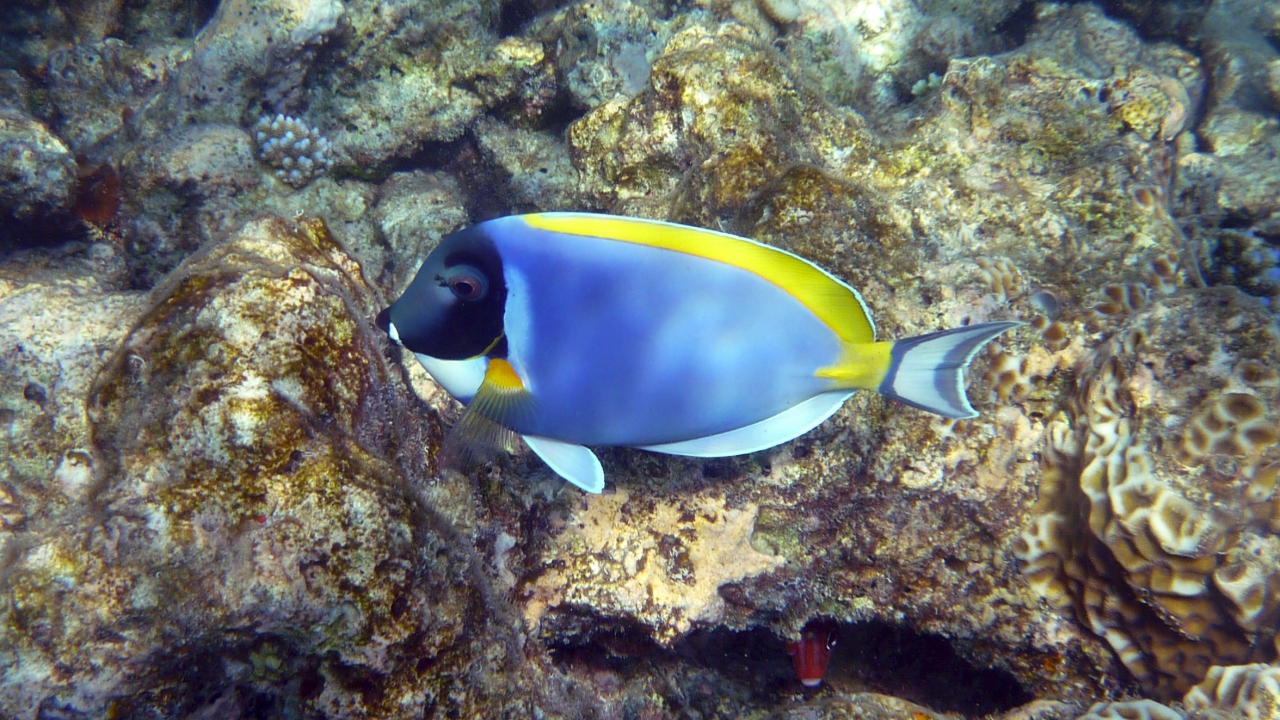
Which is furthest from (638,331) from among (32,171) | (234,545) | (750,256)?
(32,171)

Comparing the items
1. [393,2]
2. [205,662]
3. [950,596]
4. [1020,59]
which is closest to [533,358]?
[205,662]

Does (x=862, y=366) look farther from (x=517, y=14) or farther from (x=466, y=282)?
(x=517, y=14)

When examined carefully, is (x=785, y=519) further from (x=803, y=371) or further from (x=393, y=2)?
(x=393, y=2)

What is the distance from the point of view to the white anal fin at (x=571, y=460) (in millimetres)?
1696

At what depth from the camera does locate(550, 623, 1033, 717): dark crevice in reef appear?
287 cm

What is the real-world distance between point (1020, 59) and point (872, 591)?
3394 millimetres

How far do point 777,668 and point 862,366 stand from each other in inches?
97.6

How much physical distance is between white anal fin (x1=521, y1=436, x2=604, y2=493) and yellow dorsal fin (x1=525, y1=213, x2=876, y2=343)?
63 centimetres

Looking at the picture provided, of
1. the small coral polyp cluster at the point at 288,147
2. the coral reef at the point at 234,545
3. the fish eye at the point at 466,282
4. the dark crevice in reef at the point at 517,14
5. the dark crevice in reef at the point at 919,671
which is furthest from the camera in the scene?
the dark crevice in reef at the point at 517,14

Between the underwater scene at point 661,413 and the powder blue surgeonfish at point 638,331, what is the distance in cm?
1

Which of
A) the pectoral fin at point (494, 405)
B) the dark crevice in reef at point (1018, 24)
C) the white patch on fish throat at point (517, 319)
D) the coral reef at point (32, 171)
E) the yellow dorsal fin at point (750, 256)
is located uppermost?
the dark crevice in reef at point (1018, 24)

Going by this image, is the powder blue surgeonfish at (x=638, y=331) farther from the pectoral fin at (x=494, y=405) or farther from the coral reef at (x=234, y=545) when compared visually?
the coral reef at (x=234, y=545)

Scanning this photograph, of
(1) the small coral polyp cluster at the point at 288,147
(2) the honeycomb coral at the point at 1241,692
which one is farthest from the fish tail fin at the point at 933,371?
(1) the small coral polyp cluster at the point at 288,147

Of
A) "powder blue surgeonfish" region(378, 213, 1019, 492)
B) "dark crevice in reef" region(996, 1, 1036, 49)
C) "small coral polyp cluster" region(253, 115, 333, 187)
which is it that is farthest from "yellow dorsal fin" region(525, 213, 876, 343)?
"dark crevice in reef" region(996, 1, 1036, 49)
